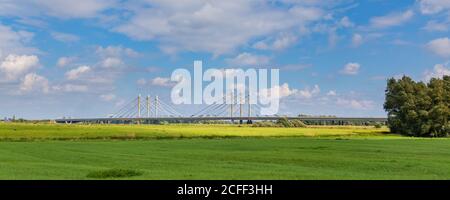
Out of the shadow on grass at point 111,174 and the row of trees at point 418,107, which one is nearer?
the shadow on grass at point 111,174

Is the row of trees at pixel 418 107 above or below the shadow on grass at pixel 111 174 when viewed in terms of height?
above

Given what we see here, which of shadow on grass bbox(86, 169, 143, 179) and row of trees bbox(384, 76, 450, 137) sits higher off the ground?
row of trees bbox(384, 76, 450, 137)

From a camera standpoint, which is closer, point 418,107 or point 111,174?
point 111,174

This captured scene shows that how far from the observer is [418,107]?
142375 millimetres

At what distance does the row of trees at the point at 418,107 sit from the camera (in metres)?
138

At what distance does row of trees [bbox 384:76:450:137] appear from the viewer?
13762cm

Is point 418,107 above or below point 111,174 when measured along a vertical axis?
above
